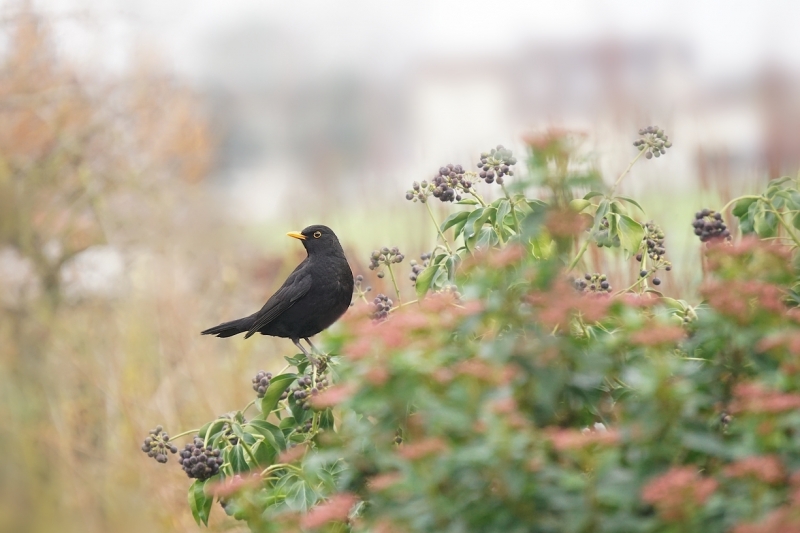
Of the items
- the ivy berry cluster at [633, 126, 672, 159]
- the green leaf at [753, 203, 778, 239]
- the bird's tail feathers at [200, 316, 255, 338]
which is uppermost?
the ivy berry cluster at [633, 126, 672, 159]

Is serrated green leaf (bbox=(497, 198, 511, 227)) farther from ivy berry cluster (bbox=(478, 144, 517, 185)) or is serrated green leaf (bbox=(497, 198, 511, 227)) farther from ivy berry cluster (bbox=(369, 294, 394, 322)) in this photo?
ivy berry cluster (bbox=(369, 294, 394, 322))

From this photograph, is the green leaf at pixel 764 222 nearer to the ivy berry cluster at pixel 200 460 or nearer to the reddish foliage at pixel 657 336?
the reddish foliage at pixel 657 336

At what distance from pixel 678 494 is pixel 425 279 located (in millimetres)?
963

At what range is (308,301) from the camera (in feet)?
8.42

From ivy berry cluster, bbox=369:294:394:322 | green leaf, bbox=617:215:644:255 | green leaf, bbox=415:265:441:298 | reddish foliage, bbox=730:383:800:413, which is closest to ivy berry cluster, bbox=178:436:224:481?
ivy berry cluster, bbox=369:294:394:322

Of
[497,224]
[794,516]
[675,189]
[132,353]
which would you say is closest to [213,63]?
[132,353]

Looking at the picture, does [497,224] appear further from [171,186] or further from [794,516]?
[171,186]

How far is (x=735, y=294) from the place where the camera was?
4.22 ft

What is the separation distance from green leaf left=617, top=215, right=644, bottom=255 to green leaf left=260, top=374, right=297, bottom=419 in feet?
2.32

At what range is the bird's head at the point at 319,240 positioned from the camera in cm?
264

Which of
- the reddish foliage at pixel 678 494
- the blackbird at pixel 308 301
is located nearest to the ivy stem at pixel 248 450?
the blackbird at pixel 308 301

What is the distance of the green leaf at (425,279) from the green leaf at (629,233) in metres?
0.38

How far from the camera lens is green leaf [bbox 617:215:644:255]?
6.19 ft

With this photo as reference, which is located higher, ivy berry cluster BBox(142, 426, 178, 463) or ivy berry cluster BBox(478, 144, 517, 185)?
ivy berry cluster BBox(478, 144, 517, 185)
